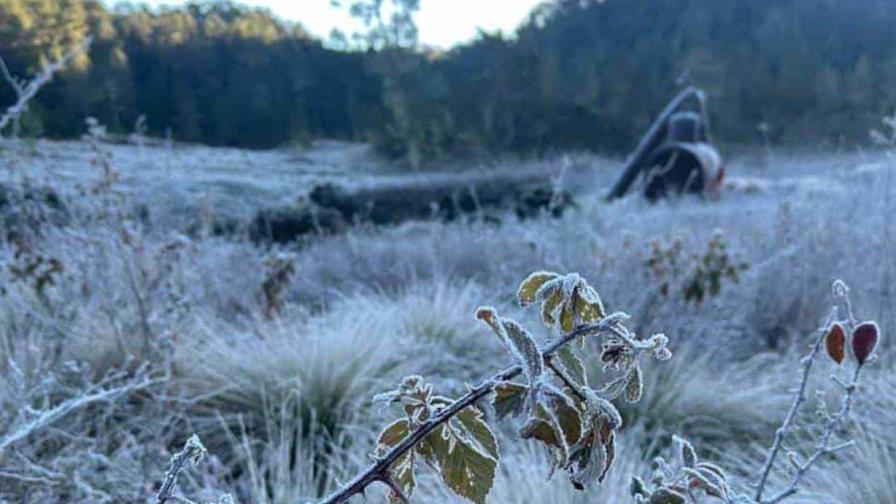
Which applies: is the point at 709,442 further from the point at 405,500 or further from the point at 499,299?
the point at 405,500

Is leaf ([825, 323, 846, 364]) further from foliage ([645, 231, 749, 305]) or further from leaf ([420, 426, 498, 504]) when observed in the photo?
foliage ([645, 231, 749, 305])

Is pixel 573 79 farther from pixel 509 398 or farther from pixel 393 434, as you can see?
pixel 509 398

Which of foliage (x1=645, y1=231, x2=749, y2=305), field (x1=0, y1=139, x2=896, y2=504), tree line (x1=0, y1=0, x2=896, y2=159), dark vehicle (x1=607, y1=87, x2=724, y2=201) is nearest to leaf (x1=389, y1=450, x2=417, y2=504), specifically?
field (x1=0, y1=139, x2=896, y2=504)

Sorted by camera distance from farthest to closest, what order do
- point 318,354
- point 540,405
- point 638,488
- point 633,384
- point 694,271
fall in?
point 694,271 < point 318,354 < point 638,488 < point 633,384 < point 540,405

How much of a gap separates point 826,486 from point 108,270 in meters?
2.68

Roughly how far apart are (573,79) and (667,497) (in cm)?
2858

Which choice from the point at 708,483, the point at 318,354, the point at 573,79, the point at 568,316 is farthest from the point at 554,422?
the point at 573,79

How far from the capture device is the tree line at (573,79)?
867 inches

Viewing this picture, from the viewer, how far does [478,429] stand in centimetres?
72

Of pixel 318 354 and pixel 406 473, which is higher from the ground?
pixel 406 473

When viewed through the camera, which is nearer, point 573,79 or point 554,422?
point 554,422

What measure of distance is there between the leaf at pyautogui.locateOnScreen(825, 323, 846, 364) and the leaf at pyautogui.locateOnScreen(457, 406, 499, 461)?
55 centimetres

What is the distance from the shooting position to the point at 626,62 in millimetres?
28031

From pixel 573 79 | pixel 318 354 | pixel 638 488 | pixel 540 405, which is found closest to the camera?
pixel 540 405
